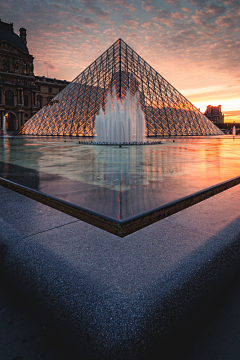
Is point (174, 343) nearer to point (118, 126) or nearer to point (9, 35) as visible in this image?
point (118, 126)

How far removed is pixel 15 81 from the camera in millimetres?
52750

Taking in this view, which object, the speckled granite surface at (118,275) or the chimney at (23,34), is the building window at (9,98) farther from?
the speckled granite surface at (118,275)

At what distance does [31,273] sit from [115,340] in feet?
2.33

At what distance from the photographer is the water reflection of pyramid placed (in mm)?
25844

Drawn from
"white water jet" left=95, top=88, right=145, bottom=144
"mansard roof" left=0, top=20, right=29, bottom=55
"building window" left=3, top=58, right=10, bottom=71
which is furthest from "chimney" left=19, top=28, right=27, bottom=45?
"white water jet" left=95, top=88, right=145, bottom=144

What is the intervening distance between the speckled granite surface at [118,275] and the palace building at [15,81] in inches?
2207

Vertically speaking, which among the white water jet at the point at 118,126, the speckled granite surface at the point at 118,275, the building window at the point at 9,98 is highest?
the building window at the point at 9,98

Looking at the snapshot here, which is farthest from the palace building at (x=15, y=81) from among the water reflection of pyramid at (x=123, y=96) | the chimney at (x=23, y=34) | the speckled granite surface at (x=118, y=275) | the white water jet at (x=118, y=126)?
the speckled granite surface at (x=118, y=275)

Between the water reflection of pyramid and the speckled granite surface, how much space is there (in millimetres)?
23247

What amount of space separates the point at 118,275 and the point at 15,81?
59757 mm

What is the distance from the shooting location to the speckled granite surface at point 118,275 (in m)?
1.11

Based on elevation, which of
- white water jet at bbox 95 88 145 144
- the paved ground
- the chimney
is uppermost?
the chimney

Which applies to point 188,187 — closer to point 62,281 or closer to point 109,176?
point 109,176

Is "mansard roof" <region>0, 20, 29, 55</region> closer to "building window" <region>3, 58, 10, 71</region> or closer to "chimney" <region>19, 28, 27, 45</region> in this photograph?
"building window" <region>3, 58, 10, 71</region>
